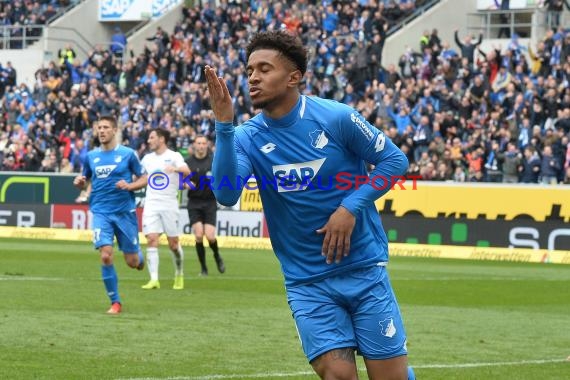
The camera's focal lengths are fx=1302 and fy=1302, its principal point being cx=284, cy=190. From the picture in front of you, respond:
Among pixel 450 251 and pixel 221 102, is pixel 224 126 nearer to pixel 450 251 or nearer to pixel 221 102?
pixel 221 102

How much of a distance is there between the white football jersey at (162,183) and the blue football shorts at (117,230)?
3.15 metres

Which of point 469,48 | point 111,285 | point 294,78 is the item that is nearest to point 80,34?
point 469,48

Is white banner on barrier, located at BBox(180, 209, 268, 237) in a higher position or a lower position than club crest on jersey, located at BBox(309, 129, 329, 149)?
lower

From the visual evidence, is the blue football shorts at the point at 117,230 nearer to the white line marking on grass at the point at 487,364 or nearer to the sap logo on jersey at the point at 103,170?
the sap logo on jersey at the point at 103,170

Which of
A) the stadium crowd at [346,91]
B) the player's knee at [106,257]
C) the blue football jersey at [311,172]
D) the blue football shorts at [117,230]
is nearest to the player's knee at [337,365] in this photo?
the blue football jersey at [311,172]

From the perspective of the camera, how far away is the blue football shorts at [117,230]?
15.7 m

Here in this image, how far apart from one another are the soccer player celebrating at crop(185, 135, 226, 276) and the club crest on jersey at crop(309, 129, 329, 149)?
14.8 m

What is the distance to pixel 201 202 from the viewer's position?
2198cm

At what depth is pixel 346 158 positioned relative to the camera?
6891 millimetres

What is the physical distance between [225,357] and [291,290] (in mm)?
4316

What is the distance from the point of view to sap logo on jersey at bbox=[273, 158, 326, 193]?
22.2 ft

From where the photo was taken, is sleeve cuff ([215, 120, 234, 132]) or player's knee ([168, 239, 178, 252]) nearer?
sleeve cuff ([215, 120, 234, 132])

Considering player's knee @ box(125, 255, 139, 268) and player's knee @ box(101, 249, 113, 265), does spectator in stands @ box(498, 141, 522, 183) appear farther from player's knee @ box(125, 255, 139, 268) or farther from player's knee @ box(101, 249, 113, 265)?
player's knee @ box(101, 249, 113, 265)

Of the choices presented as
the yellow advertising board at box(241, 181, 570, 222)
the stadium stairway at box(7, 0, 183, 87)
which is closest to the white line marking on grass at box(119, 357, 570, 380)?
the yellow advertising board at box(241, 181, 570, 222)
